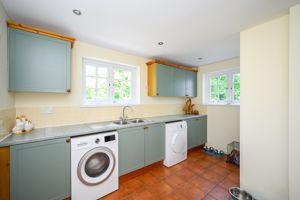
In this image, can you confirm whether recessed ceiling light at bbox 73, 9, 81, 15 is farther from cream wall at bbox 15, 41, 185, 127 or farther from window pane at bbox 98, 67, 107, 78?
window pane at bbox 98, 67, 107, 78

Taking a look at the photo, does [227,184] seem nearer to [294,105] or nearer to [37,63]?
[294,105]

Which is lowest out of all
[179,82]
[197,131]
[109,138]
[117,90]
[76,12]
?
[197,131]

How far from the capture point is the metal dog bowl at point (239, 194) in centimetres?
154

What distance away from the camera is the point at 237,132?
105 inches

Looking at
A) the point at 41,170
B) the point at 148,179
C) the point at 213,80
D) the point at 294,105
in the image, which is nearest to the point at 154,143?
the point at 148,179

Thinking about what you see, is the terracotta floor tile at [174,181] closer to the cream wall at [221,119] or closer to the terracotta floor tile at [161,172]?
the terracotta floor tile at [161,172]

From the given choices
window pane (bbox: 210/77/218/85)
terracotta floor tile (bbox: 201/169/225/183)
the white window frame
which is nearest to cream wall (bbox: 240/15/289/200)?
terracotta floor tile (bbox: 201/169/225/183)

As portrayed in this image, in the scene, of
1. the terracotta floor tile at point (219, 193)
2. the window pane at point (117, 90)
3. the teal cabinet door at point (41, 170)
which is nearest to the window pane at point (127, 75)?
the window pane at point (117, 90)

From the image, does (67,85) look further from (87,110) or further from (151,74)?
(151,74)

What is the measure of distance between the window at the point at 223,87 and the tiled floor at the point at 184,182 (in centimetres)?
144

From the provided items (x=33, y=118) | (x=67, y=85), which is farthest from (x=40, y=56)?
(x=33, y=118)

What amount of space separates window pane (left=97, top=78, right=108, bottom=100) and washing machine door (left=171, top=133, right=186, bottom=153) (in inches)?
62.8

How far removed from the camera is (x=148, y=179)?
198 cm

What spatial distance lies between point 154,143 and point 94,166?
3.39 ft
